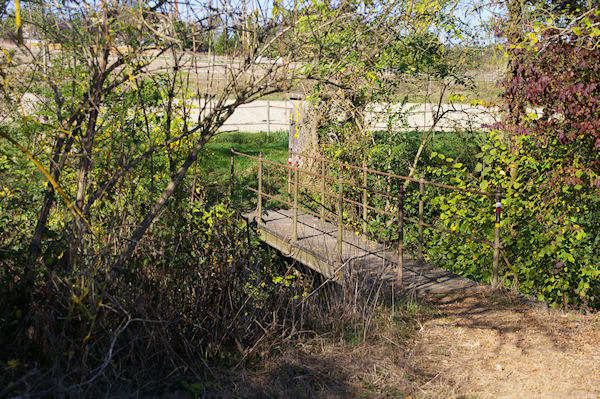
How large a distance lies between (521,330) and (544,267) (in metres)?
1.87

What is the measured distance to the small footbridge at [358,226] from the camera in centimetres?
554

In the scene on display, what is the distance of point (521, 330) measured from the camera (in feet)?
14.5

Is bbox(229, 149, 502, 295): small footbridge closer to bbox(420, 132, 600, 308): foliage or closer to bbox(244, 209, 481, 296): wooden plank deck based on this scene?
bbox(244, 209, 481, 296): wooden plank deck

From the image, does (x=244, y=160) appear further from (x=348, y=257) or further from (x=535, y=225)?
(x=535, y=225)

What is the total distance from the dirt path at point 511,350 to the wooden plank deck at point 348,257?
1.89 feet

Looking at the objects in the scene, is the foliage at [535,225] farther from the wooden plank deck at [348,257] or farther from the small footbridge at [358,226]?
the wooden plank deck at [348,257]

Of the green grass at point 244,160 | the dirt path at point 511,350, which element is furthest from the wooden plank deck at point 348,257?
the green grass at point 244,160

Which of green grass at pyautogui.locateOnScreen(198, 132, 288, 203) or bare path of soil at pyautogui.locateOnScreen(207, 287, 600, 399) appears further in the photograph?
green grass at pyautogui.locateOnScreen(198, 132, 288, 203)

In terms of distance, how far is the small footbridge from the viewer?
554cm

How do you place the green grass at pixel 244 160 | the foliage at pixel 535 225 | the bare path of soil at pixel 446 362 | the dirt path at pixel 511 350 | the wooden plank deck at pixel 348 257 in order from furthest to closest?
the green grass at pixel 244 160, the foliage at pixel 535 225, the wooden plank deck at pixel 348 257, the dirt path at pixel 511 350, the bare path of soil at pixel 446 362

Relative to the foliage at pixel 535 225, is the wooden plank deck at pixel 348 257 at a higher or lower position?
lower

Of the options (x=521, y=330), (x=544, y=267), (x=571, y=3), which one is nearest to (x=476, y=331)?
(x=521, y=330)

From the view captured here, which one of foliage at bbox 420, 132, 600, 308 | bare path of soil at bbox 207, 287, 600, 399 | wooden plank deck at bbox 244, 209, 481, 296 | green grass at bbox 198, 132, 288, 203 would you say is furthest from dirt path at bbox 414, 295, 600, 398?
green grass at bbox 198, 132, 288, 203

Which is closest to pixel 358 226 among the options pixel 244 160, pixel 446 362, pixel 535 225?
pixel 535 225
